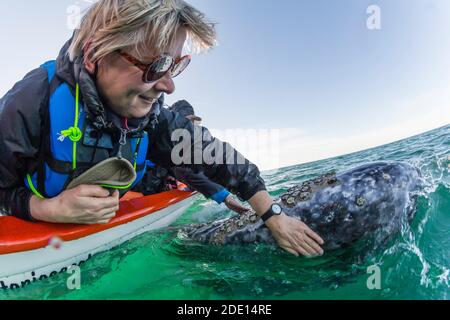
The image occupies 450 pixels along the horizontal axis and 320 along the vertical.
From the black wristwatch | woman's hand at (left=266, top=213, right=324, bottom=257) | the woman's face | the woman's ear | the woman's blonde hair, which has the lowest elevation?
woman's hand at (left=266, top=213, right=324, bottom=257)

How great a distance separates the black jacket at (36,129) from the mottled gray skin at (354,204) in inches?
18.5

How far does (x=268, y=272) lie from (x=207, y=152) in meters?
1.43

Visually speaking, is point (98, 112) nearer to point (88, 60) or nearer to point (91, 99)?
point (91, 99)

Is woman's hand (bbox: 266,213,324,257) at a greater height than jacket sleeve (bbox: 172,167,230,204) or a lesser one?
lesser

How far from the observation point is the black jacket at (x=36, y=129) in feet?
8.92

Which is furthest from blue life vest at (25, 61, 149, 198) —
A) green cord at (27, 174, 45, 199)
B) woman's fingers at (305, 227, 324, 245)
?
woman's fingers at (305, 227, 324, 245)

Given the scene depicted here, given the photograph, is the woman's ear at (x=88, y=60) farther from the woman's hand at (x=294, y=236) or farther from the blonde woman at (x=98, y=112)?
the woman's hand at (x=294, y=236)

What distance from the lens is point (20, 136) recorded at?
274 cm

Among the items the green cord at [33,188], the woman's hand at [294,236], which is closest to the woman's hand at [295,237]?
the woman's hand at [294,236]

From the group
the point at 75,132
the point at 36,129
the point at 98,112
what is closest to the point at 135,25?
the point at 98,112

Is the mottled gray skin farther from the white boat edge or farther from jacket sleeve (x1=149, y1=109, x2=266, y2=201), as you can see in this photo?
the white boat edge

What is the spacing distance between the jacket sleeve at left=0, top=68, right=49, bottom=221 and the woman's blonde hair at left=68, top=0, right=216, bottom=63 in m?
0.71

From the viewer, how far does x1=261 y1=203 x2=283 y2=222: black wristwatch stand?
301cm
